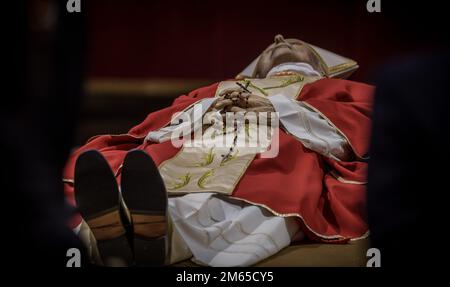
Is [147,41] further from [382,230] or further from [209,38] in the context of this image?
[382,230]

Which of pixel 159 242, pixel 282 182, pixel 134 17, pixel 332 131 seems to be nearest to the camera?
pixel 159 242

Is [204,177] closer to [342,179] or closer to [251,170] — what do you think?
[251,170]

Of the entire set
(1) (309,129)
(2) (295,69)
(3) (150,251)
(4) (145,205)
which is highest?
(2) (295,69)

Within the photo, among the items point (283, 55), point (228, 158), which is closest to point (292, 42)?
point (283, 55)

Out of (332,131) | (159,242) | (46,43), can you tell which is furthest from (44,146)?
(332,131)

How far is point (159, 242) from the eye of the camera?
170cm

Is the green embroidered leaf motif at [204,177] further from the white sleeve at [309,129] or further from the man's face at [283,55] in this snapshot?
the man's face at [283,55]

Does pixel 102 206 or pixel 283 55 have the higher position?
pixel 283 55

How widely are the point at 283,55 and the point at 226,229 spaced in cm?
71

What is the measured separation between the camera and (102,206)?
1.65 metres

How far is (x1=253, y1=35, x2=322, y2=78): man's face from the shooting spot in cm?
207

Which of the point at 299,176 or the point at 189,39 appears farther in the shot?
the point at 299,176

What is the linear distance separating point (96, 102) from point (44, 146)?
0.77 m
